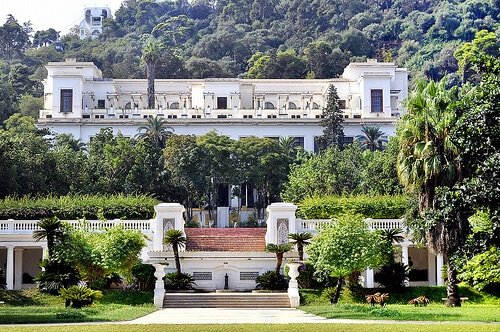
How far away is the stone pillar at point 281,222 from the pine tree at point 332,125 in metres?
38.9

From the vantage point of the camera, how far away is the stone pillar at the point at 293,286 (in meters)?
39.0

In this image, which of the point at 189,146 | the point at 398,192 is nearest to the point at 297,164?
the point at 189,146

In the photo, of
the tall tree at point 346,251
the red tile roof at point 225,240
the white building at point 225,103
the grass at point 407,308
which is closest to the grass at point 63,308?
the grass at point 407,308

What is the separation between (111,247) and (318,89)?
213 feet

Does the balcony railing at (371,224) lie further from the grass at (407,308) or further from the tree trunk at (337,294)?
the tree trunk at (337,294)

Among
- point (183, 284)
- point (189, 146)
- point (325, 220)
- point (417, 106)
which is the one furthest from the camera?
point (189, 146)

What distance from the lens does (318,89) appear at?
335 feet

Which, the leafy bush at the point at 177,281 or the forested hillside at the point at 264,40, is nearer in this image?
the leafy bush at the point at 177,281

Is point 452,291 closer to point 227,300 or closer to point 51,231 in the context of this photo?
point 227,300

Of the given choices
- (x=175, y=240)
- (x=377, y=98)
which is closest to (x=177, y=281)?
(x=175, y=240)

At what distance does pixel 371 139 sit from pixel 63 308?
184ft

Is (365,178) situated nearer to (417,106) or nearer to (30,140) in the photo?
(30,140)

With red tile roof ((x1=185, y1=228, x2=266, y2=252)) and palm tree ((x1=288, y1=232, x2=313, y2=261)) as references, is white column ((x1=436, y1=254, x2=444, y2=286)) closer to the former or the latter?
palm tree ((x1=288, y1=232, x2=313, y2=261))

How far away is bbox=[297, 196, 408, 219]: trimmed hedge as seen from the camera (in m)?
50.2
